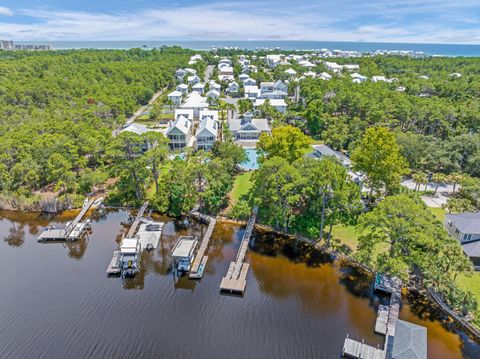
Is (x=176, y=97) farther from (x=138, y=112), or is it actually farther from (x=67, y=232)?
(x=67, y=232)

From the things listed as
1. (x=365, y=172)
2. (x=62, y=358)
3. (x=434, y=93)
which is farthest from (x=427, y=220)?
(x=434, y=93)

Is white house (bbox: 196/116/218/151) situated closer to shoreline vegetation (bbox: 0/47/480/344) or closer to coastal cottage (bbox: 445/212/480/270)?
shoreline vegetation (bbox: 0/47/480/344)

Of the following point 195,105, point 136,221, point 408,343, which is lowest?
point 136,221

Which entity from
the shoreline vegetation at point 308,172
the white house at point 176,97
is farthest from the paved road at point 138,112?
the white house at point 176,97

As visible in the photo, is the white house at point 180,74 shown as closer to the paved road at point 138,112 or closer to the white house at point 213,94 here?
the paved road at point 138,112

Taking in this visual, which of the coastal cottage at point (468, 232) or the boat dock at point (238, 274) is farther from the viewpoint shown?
the coastal cottage at point (468, 232)

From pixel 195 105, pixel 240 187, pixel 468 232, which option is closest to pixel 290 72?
pixel 195 105

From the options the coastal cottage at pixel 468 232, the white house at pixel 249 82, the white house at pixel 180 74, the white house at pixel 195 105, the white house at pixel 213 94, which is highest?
the white house at pixel 180 74
